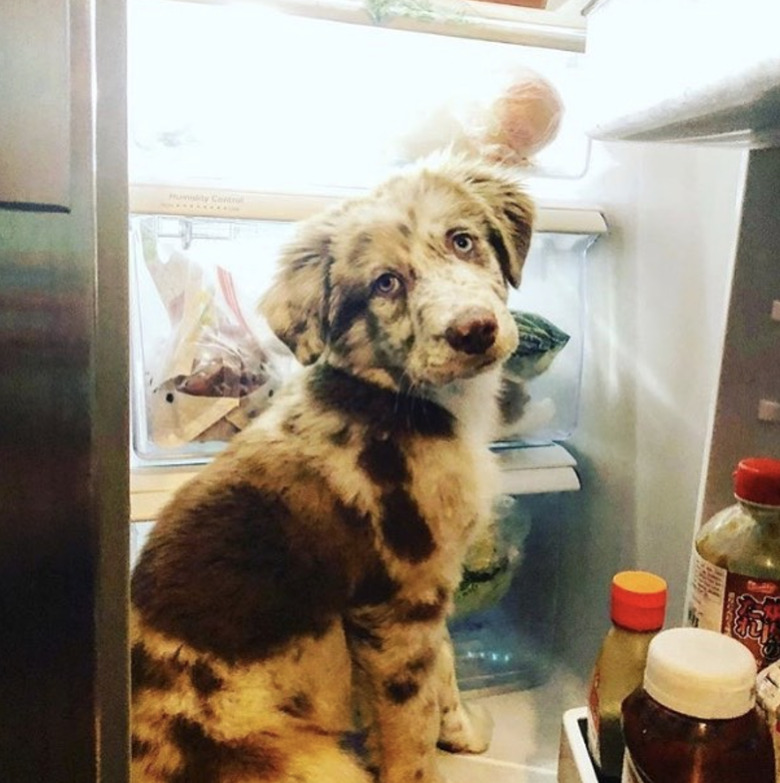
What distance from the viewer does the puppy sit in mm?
782

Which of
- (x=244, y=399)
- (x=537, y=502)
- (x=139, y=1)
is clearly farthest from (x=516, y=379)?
(x=139, y=1)

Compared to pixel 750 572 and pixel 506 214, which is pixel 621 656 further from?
pixel 506 214

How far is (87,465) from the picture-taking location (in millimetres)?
489

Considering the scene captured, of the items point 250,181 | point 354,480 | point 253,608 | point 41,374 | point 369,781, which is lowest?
point 369,781

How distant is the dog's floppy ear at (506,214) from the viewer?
0.85 meters

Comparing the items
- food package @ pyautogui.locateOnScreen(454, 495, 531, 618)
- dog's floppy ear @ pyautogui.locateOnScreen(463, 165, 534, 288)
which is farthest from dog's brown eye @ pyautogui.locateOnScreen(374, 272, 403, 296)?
food package @ pyautogui.locateOnScreen(454, 495, 531, 618)

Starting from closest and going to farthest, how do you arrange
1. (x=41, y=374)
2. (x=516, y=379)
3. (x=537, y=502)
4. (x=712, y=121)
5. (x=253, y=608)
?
(x=41, y=374) → (x=712, y=121) → (x=253, y=608) → (x=516, y=379) → (x=537, y=502)

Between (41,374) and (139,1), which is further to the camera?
(139,1)

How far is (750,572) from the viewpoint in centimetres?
70

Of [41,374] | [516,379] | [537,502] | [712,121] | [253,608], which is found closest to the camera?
[41,374]

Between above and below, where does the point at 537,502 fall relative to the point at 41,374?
below

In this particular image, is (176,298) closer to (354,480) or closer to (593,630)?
(354,480)

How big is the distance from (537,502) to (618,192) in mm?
382

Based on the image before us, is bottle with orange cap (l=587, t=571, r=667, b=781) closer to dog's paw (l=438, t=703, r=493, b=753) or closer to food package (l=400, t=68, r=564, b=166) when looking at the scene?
dog's paw (l=438, t=703, r=493, b=753)
